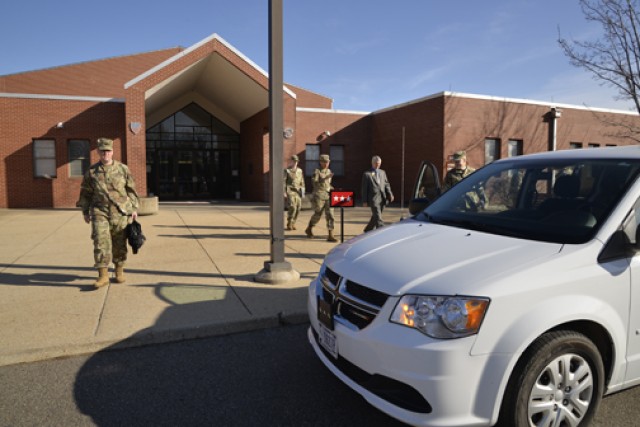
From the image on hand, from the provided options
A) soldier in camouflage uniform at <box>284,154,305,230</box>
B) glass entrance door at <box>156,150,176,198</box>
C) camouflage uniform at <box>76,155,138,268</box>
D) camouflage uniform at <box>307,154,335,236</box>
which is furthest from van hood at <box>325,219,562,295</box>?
glass entrance door at <box>156,150,176,198</box>

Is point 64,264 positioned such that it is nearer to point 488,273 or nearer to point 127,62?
point 488,273

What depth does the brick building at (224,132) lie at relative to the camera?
57.9ft

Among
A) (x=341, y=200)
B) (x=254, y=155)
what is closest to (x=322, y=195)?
(x=341, y=200)

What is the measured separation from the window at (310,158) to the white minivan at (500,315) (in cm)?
1929

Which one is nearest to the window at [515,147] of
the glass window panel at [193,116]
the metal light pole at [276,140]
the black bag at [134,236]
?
the glass window panel at [193,116]

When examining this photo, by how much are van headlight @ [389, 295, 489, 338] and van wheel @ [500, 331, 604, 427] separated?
0.38 metres

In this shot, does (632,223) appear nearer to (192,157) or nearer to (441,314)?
(441,314)

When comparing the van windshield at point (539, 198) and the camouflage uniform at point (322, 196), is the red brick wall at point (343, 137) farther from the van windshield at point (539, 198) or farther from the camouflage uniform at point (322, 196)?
the van windshield at point (539, 198)

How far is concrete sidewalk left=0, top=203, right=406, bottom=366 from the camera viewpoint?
434 centimetres

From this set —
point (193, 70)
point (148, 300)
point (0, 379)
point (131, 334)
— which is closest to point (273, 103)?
point (148, 300)

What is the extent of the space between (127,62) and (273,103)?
100 feet

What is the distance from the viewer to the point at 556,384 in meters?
2.48

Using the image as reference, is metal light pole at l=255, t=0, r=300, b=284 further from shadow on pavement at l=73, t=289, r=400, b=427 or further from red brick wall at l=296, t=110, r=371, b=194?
red brick wall at l=296, t=110, r=371, b=194

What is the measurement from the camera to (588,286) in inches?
98.8
